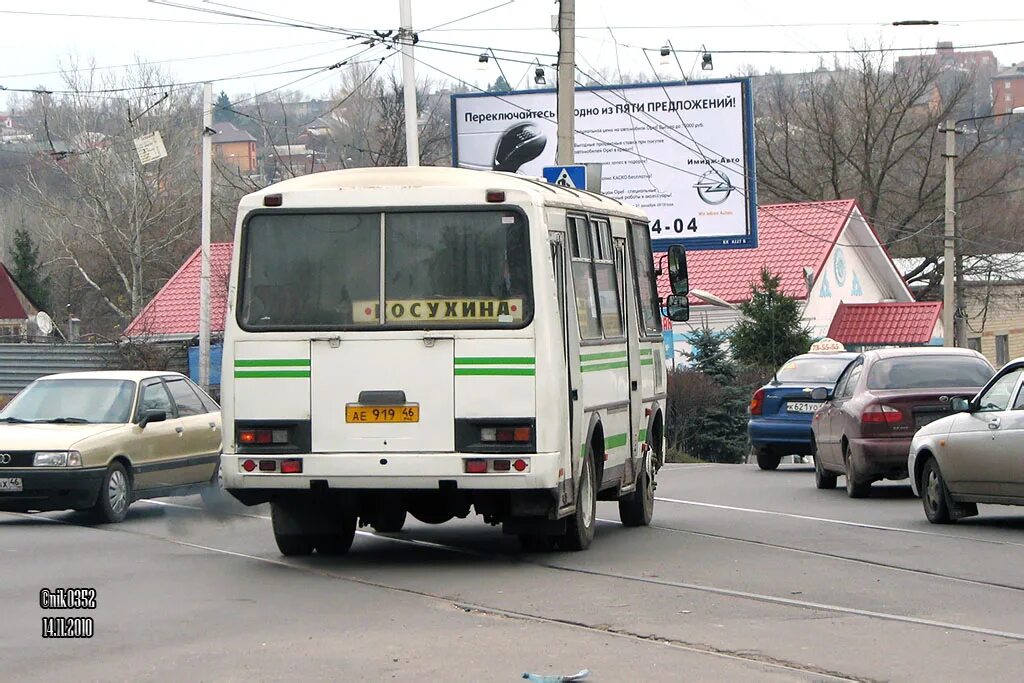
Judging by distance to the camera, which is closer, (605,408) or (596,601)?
(596,601)

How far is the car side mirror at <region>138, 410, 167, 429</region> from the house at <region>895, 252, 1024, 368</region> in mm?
43228

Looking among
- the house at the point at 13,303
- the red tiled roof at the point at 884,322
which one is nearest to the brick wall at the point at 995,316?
the red tiled roof at the point at 884,322

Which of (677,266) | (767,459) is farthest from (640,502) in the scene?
(767,459)

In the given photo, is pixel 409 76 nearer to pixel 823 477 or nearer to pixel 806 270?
pixel 823 477

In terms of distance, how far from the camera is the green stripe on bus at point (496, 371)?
1145cm

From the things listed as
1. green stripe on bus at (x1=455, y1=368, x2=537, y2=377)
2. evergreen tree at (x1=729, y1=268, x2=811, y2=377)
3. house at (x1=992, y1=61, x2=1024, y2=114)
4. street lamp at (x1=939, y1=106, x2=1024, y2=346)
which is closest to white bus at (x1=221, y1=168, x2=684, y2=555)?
green stripe on bus at (x1=455, y1=368, x2=537, y2=377)

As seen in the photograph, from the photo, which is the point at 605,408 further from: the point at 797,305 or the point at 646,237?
the point at 797,305

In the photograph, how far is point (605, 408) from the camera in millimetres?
13297

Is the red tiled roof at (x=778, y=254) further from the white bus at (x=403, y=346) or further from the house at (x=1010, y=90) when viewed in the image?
the house at (x=1010, y=90)

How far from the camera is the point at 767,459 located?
24.9 m

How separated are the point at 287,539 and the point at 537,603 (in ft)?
10.5

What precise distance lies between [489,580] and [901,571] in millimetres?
2797

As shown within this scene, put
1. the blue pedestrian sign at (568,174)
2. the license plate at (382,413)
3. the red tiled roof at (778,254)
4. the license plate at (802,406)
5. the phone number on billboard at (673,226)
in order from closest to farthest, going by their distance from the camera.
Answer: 1. the license plate at (382,413)
2. the blue pedestrian sign at (568,174)
3. the license plate at (802,406)
4. the phone number on billboard at (673,226)
5. the red tiled roof at (778,254)

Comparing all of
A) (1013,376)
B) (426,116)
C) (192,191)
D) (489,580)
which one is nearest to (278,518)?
(489,580)
